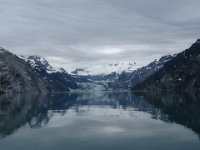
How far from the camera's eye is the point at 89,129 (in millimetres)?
A: 109500

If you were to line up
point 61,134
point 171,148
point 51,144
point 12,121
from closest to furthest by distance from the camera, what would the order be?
point 171,148
point 51,144
point 61,134
point 12,121

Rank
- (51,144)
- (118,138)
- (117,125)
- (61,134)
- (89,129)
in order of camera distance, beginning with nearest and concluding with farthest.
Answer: (51,144) → (118,138) → (61,134) → (89,129) → (117,125)

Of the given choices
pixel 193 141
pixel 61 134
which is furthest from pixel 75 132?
pixel 193 141

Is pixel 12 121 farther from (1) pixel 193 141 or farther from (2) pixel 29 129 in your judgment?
(1) pixel 193 141

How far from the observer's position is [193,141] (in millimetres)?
86312

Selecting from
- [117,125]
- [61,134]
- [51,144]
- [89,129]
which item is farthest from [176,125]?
[51,144]

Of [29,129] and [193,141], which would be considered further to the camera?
[29,129]

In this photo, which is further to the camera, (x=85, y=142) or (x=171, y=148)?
(x=85, y=142)

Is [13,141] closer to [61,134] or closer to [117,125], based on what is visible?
[61,134]

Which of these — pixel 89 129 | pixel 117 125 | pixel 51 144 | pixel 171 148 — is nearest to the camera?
pixel 171 148

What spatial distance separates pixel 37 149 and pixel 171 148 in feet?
81.3

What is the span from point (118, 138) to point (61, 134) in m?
15.3

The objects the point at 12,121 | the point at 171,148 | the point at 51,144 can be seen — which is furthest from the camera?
the point at 12,121

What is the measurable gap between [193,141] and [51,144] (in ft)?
94.5
